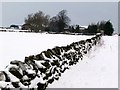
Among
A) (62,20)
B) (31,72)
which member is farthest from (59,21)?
(31,72)

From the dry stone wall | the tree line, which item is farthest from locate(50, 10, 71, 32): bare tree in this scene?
the dry stone wall

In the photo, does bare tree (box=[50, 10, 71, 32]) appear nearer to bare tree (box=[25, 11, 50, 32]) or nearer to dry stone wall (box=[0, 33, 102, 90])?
bare tree (box=[25, 11, 50, 32])

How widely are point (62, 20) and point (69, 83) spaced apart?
11381 cm

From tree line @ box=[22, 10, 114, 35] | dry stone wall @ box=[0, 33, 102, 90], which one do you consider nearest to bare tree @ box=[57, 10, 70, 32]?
tree line @ box=[22, 10, 114, 35]

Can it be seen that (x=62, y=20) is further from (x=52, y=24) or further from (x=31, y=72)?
(x=31, y=72)

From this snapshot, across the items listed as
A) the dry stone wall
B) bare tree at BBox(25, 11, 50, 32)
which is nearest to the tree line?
bare tree at BBox(25, 11, 50, 32)

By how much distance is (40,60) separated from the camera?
731 cm

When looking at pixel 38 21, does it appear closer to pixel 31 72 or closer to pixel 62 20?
pixel 62 20

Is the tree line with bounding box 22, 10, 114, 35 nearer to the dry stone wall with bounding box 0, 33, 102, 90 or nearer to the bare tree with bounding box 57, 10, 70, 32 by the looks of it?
the bare tree with bounding box 57, 10, 70, 32

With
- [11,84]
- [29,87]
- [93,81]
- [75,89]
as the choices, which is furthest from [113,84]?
[11,84]

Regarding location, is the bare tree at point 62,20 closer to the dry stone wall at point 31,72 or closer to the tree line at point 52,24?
the tree line at point 52,24

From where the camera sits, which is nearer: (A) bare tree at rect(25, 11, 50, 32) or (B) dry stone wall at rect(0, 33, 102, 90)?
(B) dry stone wall at rect(0, 33, 102, 90)

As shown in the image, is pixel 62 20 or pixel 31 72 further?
pixel 62 20

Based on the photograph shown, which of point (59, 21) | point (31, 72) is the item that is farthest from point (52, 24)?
point (31, 72)
